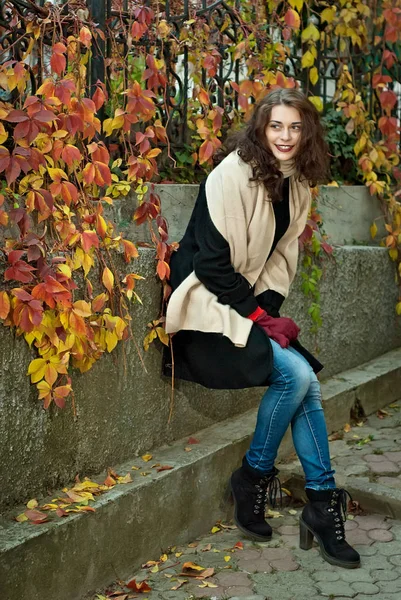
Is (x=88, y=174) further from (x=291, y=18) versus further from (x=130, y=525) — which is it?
(x=291, y=18)

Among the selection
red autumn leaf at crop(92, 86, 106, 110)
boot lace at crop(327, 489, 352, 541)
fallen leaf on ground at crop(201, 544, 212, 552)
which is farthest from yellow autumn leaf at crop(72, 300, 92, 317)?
boot lace at crop(327, 489, 352, 541)

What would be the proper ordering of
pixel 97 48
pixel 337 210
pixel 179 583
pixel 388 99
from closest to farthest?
pixel 179 583
pixel 97 48
pixel 337 210
pixel 388 99

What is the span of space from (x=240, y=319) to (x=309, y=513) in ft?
2.80

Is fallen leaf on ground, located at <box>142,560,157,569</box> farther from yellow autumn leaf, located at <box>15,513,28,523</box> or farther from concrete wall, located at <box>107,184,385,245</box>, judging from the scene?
concrete wall, located at <box>107,184,385,245</box>

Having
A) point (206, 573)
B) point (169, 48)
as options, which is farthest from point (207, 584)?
point (169, 48)

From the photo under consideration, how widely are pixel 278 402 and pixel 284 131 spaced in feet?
3.67

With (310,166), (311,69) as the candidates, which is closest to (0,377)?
(310,166)

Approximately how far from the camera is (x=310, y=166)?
152 inches

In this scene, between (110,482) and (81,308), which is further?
(110,482)

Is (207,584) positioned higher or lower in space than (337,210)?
lower

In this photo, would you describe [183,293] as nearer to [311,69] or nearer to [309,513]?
[309,513]

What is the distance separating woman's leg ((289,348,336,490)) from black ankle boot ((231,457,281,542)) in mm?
194

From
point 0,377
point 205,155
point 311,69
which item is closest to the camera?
point 0,377

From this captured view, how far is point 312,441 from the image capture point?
379 centimetres
